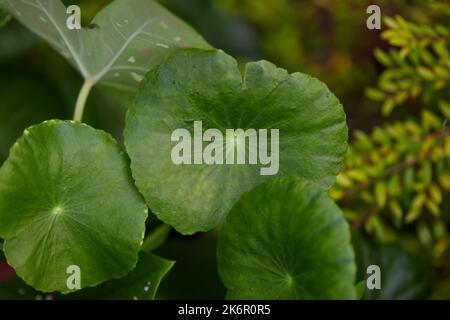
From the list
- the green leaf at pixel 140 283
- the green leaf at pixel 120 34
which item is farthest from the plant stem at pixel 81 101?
the green leaf at pixel 140 283

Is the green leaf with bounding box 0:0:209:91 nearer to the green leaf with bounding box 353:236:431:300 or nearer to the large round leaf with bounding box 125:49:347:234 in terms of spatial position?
the large round leaf with bounding box 125:49:347:234

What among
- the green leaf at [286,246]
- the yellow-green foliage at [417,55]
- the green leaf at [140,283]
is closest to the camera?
the green leaf at [286,246]

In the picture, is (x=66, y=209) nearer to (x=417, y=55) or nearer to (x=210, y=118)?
(x=210, y=118)

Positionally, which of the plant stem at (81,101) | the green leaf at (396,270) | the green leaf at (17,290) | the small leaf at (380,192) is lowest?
the green leaf at (396,270)

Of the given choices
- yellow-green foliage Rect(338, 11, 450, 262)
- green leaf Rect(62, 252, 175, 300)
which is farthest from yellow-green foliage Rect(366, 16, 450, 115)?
green leaf Rect(62, 252, 175, 300)

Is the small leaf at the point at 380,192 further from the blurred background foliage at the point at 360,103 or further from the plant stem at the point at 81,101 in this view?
the plant stem at the point at 81,101

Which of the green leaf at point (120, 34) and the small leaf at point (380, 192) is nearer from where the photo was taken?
the green leaf at point (120, 34)
